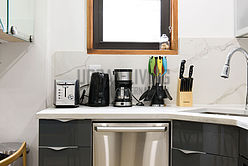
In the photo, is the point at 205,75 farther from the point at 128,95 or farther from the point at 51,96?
the point at 51,96

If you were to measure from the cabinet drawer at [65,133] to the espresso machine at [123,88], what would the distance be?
44 centimetres

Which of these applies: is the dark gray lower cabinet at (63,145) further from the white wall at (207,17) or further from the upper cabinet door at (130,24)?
the white wall at (207,17)

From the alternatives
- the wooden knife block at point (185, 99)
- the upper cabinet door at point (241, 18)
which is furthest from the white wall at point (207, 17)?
the wooden knife block at point (185, 99)

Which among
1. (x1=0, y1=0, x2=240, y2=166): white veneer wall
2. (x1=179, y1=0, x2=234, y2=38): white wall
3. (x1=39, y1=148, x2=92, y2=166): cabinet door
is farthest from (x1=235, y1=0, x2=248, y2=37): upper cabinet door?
(x1=39, y1=148, x2=92, y2=166): cabinet door

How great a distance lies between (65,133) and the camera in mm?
1785

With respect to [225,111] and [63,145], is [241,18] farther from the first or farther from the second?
[63,145]

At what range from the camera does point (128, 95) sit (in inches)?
85.5

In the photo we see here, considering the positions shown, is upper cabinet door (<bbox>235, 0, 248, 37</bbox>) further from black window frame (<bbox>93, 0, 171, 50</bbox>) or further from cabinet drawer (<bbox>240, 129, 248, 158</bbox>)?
cabinet drawer (<bbox>240, 129, 248, 158</bbox>)

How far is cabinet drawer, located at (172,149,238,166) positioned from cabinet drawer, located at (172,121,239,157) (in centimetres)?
3

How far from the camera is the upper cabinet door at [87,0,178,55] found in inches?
97.9

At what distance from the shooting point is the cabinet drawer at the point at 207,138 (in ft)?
5.01

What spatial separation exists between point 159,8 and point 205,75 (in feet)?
2.35

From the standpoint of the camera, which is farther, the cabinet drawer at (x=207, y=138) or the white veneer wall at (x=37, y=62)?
the white veneer wall at (x=37, y=62)

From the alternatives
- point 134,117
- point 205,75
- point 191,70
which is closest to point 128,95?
point 134,117
